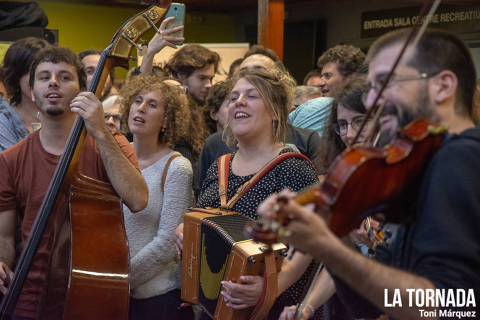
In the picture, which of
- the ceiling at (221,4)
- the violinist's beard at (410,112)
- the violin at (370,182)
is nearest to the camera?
the violin at (370,182)

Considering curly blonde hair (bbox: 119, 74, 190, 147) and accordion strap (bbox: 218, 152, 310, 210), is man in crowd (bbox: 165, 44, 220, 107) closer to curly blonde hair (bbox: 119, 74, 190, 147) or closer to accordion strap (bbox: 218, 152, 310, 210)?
curly blonde hair (bbox: 119, 74, 190, 147)

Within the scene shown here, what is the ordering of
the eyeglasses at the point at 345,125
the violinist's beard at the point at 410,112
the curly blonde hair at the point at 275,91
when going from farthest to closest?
1. the curly blonde hair at the point at 275,91
2. the eyeglasses at the point at 345,125
3. the violinist's beard at the point at 410,112

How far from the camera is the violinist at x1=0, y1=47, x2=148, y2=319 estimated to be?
Result: 8.18 ft

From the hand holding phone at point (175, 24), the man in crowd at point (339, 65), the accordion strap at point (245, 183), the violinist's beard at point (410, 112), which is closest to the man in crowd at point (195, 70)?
the man in crowd at point (339, 65)

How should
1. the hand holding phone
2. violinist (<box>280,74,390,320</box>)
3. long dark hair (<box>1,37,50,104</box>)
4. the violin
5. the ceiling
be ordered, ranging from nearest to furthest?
the violin → violinist (<box>280,74,390,320</box>) → the hand holding phone → long dark hair (<box>1,37,50,104</box>) → the ceiling

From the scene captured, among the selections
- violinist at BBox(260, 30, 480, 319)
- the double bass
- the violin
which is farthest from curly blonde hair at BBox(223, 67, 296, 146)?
the violin

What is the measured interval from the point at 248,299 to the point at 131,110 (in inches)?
55.8

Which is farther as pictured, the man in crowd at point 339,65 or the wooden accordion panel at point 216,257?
the man in crowd at point 339,65

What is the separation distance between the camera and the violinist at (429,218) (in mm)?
1193

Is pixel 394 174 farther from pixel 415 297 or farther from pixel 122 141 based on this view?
pixel 122 141

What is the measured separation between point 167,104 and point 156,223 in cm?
70

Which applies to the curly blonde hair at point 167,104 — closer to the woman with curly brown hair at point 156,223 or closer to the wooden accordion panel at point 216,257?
the woman with curly brown hair at point 156,223

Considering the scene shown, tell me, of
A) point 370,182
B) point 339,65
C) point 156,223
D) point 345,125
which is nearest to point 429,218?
point 370,182

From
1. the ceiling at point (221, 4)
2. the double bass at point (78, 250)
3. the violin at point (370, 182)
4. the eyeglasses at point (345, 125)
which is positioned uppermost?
the ceiling at point (221, 4)
